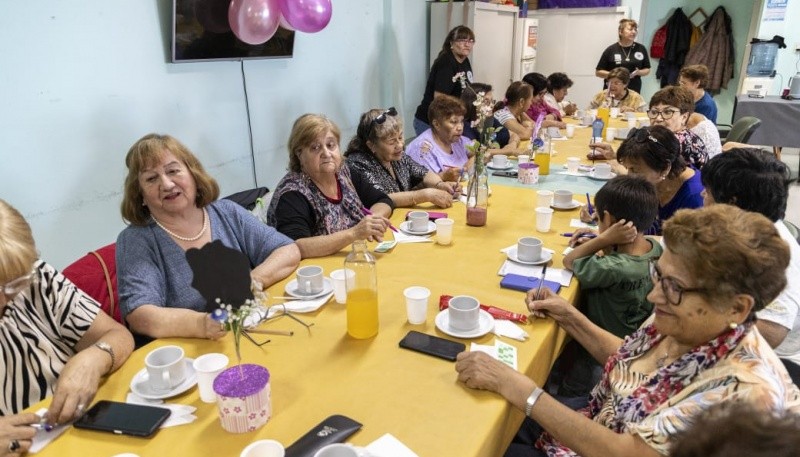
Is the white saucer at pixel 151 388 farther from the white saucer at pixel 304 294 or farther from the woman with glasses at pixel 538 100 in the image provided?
the woman with glasses at pixel 538 100

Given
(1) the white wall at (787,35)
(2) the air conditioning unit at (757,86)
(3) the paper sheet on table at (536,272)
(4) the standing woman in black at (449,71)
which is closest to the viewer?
(3) the paper sheet on table at (536,272)

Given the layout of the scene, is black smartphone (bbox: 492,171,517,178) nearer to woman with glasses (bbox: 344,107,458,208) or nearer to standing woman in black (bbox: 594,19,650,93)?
woman with glasses (bbox: 344,107,458,208)

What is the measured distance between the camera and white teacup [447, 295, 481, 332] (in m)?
1.44

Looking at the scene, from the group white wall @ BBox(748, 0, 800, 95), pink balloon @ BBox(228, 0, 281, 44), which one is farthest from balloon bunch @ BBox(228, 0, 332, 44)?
white wall @ BBox(748, 0, 800, 95)

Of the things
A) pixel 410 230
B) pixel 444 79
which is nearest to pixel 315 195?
pixel 410 230

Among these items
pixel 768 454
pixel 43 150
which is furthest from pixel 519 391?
pixel 43 150

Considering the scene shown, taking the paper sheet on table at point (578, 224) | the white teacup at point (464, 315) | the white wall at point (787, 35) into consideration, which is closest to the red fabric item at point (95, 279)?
the white teacup at point (464, 315)

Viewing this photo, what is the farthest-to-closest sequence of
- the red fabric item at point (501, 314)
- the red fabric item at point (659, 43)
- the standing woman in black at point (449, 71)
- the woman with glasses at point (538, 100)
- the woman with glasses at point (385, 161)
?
the red fabric item at point (659, 43)
the woman with glasses at point (538, 100)
the standing woman in black at point (449, 71)
the woman with glasses at point (385, 161)
the red fabric item at point (501, 314)

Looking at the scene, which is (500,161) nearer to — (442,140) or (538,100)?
(442,140)

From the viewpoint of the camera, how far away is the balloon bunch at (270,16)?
3.16 meters

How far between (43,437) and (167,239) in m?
0.73

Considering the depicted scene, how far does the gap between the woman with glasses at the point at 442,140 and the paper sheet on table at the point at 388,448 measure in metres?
2.39

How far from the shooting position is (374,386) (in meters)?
1.24

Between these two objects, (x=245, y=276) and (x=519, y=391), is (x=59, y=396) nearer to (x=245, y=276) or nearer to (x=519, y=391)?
(x=245, y=276)
